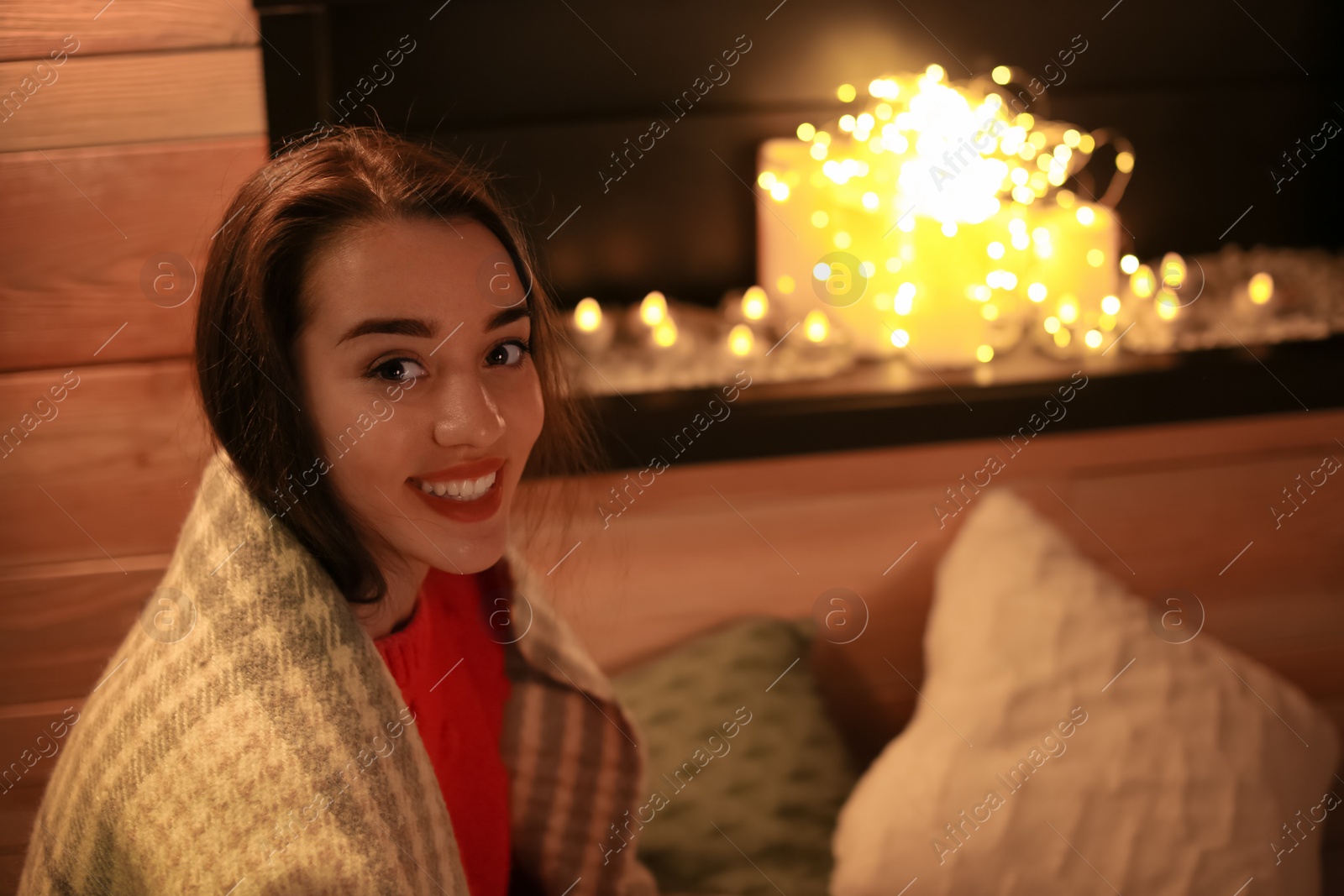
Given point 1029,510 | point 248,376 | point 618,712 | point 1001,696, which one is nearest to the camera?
point 248,376

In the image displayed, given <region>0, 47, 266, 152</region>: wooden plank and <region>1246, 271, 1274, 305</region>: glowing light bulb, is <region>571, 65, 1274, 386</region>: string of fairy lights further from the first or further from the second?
<region>0, 47, 266, 152</region>: wooden plank

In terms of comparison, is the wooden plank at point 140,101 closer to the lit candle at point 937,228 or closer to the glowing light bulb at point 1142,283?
the lit candle at point 937,228

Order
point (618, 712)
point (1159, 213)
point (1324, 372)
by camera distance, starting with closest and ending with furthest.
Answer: point (618, 712)
point (1324, 372)
point (1159, 213)

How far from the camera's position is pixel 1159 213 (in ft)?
5.41

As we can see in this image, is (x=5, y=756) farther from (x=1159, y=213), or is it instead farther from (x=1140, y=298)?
(x=1159, y=213)

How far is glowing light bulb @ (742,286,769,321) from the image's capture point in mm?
1433

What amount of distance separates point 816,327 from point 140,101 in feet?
2.76

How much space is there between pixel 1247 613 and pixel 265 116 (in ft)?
4.58

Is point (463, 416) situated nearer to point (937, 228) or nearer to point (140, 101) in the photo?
point (140, 101)

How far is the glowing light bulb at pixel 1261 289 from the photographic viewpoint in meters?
1.42

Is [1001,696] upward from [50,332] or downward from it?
downward

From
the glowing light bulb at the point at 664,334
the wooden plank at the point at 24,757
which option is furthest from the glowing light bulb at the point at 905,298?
the wooden plank at the point at 24,757

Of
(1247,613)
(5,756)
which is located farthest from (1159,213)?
(5,756)

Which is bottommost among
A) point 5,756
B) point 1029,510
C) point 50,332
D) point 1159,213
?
point 1029,510
